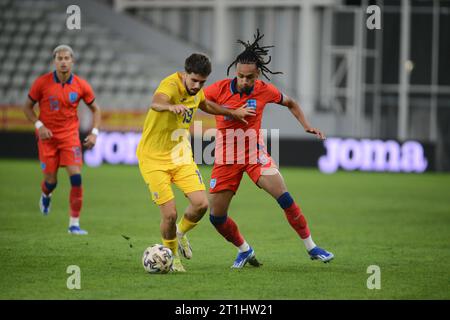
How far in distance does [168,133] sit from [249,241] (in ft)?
9.85

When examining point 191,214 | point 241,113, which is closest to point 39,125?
point 191,214

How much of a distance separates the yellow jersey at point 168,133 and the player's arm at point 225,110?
0.08 meters

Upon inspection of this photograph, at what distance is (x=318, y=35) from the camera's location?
32812 mm

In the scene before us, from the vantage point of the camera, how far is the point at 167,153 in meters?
8.92

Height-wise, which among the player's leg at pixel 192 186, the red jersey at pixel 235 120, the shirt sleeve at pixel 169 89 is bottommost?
Result: the player's leg at pixel 192 186

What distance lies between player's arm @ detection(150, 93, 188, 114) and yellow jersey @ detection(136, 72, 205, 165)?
0.83ft

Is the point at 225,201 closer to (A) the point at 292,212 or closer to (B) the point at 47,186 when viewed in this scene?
(A) the point at 292,212

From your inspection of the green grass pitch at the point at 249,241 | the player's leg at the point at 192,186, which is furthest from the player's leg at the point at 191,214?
the green grass pitch at the point at 249,241

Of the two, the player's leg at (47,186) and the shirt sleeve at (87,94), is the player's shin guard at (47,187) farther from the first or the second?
the shirt sleeve at (87,94)

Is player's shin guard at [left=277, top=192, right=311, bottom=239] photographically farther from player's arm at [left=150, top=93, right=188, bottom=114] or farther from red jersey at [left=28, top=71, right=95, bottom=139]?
red jersey at [left=28, top=71, right=95, bottom=139]

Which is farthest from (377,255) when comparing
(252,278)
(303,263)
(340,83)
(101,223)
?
(340,83)

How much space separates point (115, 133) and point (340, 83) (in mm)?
9749

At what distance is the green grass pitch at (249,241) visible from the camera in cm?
775
